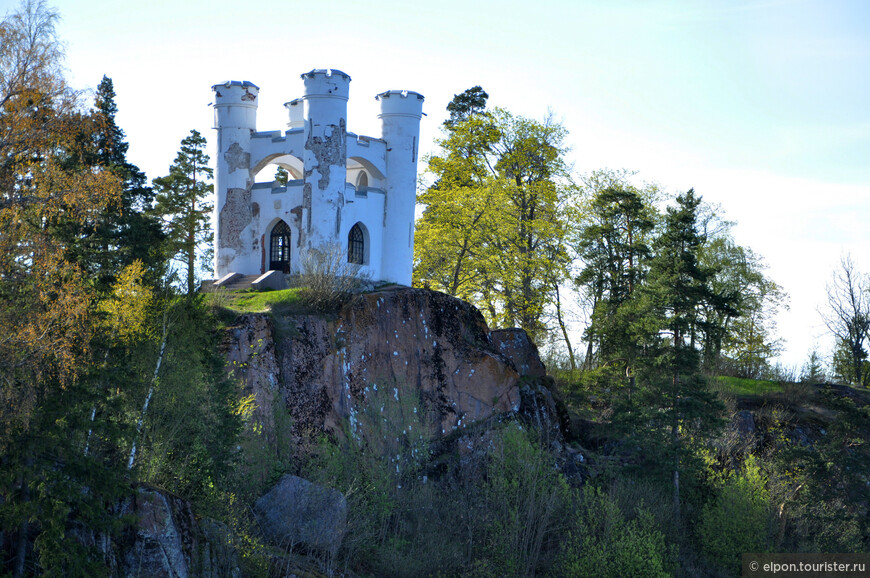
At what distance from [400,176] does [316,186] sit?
4150 millimetres

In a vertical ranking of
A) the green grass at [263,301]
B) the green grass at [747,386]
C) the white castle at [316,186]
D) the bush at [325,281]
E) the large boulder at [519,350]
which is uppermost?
the white castle at [316,186]

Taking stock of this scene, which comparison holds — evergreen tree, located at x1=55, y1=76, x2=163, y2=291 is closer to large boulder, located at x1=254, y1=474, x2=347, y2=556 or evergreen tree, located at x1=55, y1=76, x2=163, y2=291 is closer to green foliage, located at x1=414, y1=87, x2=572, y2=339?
large boulder, located at x1=254, y1=474, x2=347, y2=556

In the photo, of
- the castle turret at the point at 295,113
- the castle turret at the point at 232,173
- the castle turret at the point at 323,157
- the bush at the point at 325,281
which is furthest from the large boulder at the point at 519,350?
the castle turret at the point at 295,113

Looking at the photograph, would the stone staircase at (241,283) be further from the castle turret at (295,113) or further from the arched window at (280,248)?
the castle turret at (295,113)

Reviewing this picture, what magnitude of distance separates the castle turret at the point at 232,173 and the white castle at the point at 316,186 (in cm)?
3

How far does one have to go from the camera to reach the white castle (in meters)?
28.8

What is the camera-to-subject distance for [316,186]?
93.9 feet

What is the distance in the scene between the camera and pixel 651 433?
2856 cm

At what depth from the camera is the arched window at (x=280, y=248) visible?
29.6m

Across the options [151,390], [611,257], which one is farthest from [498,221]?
[151,390]

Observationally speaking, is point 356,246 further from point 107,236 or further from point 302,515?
point 302,515

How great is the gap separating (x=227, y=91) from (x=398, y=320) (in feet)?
32.8

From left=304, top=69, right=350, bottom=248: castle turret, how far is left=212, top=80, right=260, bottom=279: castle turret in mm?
2400

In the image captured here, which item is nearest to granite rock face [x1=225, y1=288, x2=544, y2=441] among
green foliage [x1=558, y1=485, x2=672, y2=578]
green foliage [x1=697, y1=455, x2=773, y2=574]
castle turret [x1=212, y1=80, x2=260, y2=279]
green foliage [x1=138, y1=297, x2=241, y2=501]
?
green foliage [x1=138, y1=297, x2=241, y2=501]
